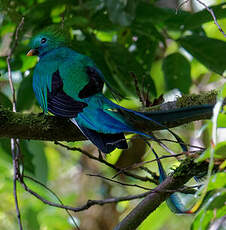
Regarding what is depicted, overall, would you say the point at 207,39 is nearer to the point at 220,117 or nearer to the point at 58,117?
the point at 58,117

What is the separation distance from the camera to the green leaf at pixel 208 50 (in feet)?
9.90

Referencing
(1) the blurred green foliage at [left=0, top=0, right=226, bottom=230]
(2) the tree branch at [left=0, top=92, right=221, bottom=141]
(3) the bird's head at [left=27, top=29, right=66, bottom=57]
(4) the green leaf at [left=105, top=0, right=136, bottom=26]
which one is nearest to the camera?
(2) the tree branch at [left=0, top=92, right=221, bottom=141]

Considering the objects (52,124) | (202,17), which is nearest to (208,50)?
(202,17)

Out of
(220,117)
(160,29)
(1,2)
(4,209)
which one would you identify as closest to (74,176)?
(4,209)

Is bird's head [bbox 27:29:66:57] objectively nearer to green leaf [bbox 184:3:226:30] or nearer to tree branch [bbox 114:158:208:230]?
green leaf [bbox 184:3:226:30]

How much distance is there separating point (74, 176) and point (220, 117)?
4553 millimetres

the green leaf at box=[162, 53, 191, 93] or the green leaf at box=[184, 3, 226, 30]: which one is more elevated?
the green leaf at box=[184, 3, 226, 30]

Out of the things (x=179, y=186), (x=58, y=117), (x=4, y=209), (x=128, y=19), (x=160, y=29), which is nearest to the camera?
(x=179, y=186)

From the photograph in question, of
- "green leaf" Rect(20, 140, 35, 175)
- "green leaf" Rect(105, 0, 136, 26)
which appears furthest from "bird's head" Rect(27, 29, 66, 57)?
"green leaf" Rect(20, 140, 35, 175)

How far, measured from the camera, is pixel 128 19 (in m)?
2.84

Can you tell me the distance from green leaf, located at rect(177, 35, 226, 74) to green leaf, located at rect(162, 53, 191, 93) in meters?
0.20

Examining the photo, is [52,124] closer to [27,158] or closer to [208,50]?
[27,158]

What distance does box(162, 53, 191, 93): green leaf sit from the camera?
325cm

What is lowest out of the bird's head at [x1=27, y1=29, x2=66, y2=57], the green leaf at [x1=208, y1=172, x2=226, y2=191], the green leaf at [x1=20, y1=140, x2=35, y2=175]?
the green leaf at [x1=20, y1=140, x2=35, y2=175]
